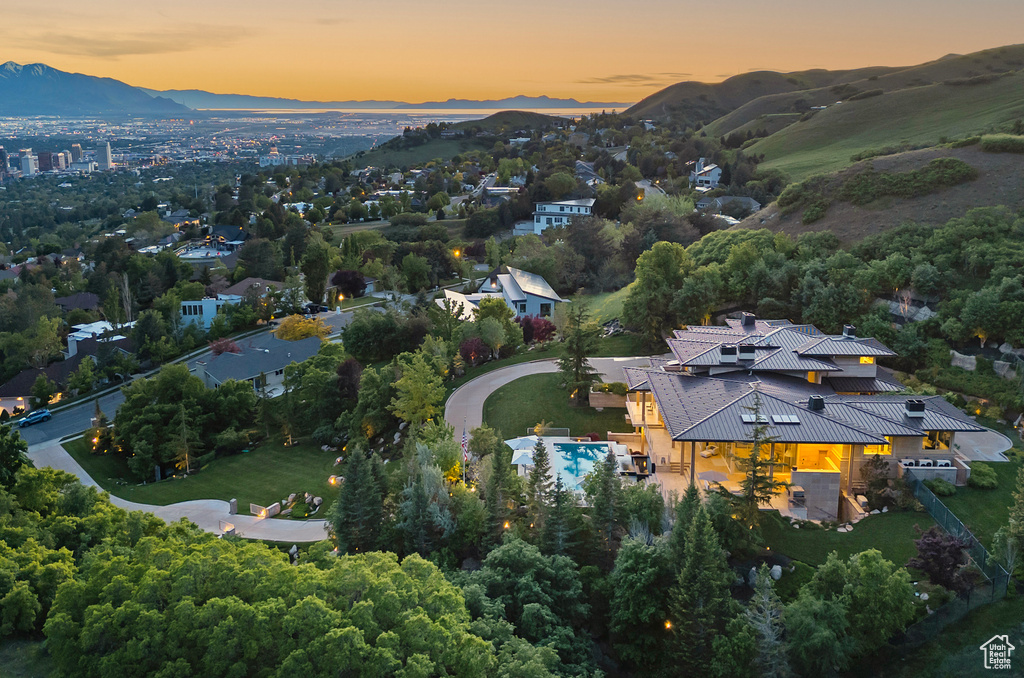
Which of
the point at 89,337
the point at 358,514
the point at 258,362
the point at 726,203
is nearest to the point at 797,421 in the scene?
the point at 358,514

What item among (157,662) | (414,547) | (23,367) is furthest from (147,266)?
(157,662)

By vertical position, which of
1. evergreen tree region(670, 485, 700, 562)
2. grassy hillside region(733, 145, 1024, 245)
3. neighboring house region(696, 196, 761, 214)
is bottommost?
evergreen tree region(670, 485, 700, 562)

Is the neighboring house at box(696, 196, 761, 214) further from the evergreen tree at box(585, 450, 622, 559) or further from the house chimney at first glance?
the evergreen tree at box(585, 450, 622, 559)

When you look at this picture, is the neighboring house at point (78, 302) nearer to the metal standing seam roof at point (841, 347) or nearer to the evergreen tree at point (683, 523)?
the metal standing seam roof at point (841, 347)

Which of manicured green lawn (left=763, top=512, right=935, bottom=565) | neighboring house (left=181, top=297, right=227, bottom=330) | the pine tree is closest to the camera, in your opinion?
the pine tree

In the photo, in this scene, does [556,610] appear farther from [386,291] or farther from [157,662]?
[386,291]

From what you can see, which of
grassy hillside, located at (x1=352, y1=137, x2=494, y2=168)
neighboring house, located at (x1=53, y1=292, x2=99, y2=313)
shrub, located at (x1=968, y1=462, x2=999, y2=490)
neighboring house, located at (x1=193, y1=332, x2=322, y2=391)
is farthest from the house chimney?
grassy hillside, located at (x1=352, y1=137, x2=494, y2=168)

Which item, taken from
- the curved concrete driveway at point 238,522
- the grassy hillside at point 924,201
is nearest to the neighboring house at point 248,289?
the curved concrete driveway at point 238,522

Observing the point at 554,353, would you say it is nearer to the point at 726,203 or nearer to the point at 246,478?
the point at 246,478
